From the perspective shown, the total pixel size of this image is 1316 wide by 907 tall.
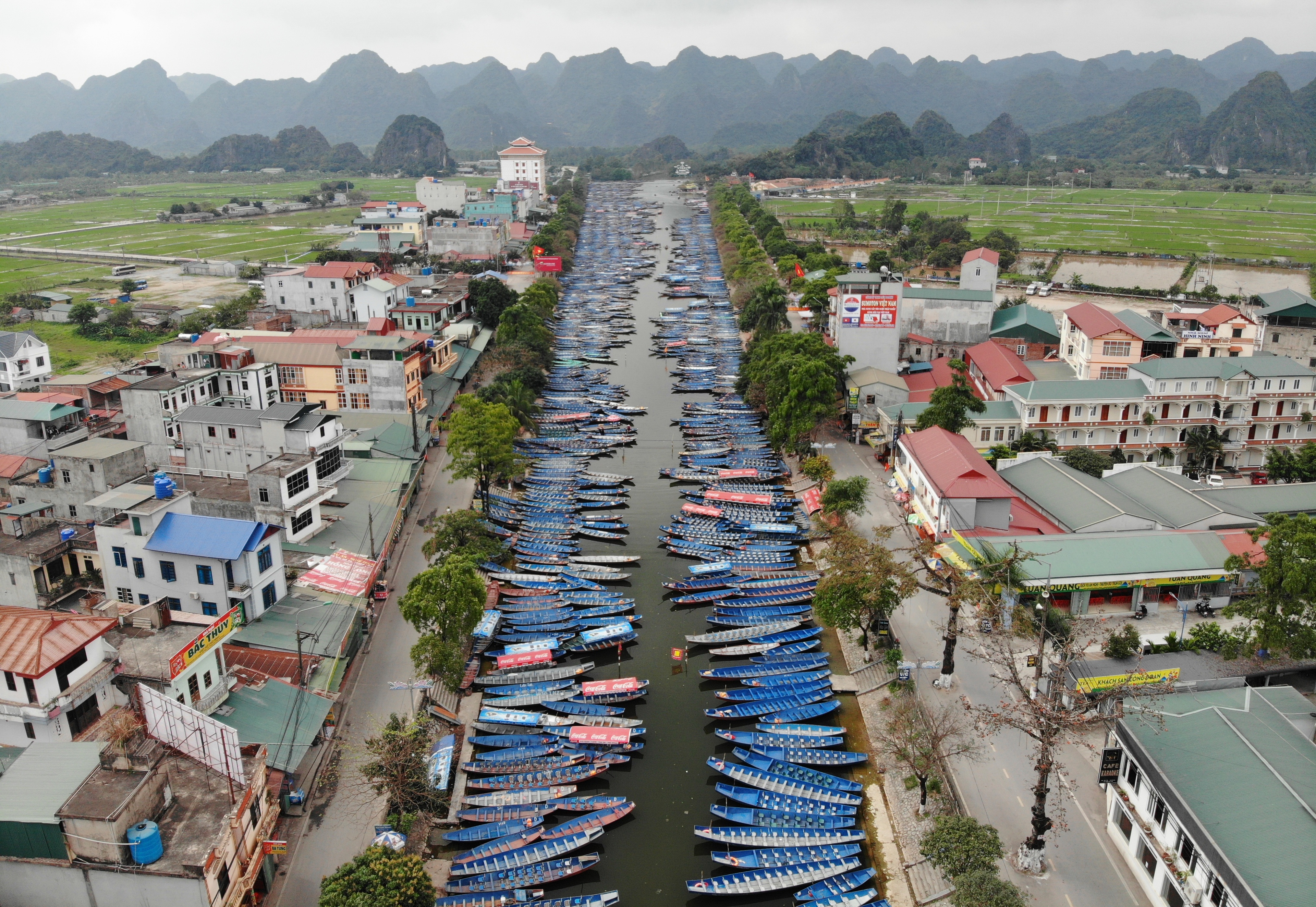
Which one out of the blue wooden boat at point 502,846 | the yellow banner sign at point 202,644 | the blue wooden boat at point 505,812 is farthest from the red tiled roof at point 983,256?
the yellow banner sign at point 202,644

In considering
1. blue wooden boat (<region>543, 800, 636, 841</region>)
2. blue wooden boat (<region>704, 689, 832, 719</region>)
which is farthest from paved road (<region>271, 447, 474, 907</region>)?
blue wooden boat (<region>704, 689, 832, 719</region>)

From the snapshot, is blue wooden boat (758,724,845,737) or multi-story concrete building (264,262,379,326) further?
multi-story concrete building (264,262,379,326)

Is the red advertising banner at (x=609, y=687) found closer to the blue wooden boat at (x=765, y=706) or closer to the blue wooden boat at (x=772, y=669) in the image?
the blue wooden boat at (x=765, y=706)

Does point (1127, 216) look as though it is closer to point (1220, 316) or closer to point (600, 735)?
point (1220, 316)

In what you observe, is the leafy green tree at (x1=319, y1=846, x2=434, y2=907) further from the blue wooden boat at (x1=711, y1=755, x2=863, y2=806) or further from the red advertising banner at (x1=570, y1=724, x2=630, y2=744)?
the red advertising banner at (x1=570, y1=724, x2=630, y2=744)

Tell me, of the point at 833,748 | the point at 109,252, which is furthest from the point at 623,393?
Answer: the point at 109,252

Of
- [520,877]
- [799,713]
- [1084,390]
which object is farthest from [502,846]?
[1084,390]
